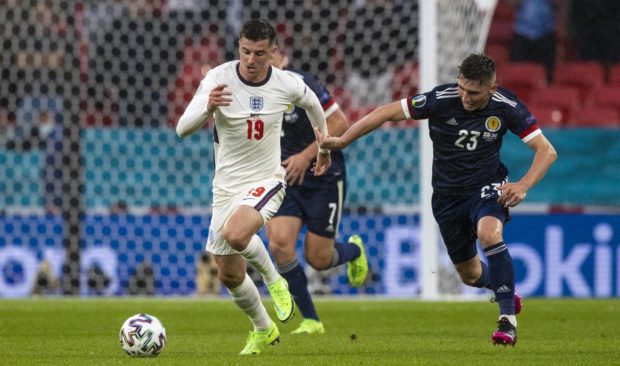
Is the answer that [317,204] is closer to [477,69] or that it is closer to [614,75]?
[477,69]

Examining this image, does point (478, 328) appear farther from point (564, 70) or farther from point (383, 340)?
point (564, 70)

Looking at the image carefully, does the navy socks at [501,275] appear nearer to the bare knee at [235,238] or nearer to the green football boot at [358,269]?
the bare knee at [235,238]

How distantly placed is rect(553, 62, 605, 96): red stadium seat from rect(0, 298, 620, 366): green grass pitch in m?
4.60

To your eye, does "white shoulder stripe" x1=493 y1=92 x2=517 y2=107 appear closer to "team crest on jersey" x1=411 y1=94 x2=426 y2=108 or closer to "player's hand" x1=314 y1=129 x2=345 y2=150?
"team crest on jersey" x1=411 y1=94 x2=426 y2=108

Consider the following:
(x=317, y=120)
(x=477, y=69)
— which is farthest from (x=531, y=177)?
(x=317, y=120)

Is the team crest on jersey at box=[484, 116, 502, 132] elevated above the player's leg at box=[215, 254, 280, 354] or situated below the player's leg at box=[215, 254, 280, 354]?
above

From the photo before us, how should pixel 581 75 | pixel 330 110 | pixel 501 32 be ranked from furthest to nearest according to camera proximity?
pixel 501 32, pixel 581 75, pixel 330 110

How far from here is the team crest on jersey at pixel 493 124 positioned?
7629 mm

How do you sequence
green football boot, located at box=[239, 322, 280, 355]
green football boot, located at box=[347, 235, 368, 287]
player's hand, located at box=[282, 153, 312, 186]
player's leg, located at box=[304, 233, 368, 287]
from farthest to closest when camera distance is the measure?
green football boot, located at box=[347, 235, 368, 287], player's leg, located at box=[304, 233, 368, 287], player's hand, located at box=[282, 153, 312, 186], green football boot, located at box=[239, 322, 280, 355]

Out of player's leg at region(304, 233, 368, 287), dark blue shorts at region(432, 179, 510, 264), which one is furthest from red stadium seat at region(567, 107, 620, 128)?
dark blue shorts at region(432, 179, 510, 264)

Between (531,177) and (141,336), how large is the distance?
2477 mm

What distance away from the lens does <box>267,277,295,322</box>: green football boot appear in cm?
713

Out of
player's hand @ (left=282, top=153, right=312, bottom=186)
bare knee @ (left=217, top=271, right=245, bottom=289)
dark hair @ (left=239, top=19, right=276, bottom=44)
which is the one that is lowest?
bare knee @ (left=217, top=271, right=245, bottom=289)

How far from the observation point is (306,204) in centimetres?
936
